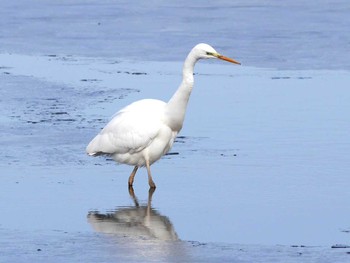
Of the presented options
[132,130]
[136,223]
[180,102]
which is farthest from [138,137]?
[136,223]

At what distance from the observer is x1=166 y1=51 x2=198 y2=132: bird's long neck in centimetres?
1173

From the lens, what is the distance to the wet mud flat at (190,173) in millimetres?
9062

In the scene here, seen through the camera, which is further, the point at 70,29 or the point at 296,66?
the point at 70,29

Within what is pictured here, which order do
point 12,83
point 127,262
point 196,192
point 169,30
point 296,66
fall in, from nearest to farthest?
point 127,262 < point 196,192 < point 12,83 < point 296,66 < point 169,30

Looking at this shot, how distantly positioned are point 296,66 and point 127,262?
32.9 feet

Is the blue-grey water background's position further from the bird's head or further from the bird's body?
the bird's head

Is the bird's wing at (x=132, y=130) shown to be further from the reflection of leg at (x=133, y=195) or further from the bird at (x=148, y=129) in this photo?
the reflection of leg at (x=133, y=195)

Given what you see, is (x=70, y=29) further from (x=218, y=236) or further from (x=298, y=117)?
(x=218, y=236)

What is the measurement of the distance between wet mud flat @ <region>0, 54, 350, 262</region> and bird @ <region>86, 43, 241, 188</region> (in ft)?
0.83

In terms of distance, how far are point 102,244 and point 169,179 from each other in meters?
2.58

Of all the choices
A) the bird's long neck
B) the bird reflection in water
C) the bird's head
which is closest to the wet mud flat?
the bird reflection in water

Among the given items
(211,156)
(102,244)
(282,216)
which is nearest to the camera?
(102,244)

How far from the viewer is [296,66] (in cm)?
1800

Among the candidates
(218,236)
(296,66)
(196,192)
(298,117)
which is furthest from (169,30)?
(218,236)
